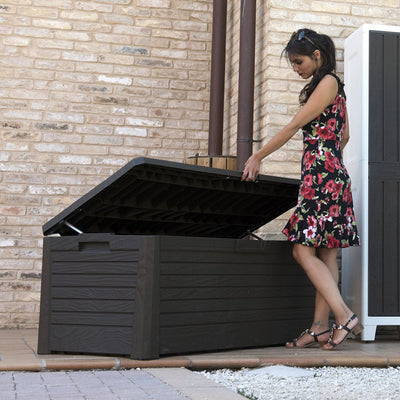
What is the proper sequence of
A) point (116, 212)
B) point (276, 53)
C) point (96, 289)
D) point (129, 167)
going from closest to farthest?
point (129, 167) → point (96, 289) → point (116, 212) → point (276, 53)

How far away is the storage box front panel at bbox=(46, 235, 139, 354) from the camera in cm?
337

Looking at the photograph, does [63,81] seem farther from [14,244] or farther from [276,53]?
[276,53]

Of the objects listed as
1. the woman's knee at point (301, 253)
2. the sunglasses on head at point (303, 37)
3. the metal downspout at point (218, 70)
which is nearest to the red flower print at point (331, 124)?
the sunglasses on head at point (303, 37)

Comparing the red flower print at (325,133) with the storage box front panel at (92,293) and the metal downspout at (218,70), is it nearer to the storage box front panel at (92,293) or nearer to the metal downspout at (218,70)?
the storage box front panel at (92,293)

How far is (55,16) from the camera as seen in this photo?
5.47 m

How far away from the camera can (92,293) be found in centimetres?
345

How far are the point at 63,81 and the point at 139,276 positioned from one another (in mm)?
2537

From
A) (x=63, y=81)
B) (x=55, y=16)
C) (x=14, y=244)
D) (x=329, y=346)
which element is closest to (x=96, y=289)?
(x=329, y=346)

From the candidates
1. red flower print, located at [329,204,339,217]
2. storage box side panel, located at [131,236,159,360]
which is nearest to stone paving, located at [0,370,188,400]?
storage box side panel, located at [131,236,159,360]

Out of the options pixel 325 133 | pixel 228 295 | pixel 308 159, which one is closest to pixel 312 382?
pixel 228 295

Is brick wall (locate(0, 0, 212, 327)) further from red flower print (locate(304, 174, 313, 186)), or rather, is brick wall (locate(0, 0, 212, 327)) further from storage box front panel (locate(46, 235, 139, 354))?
red flower print (locate(304, 174, 313, 186))

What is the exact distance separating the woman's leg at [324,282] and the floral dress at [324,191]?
0.07 m

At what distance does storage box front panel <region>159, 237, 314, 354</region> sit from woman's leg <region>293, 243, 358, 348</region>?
0.58ft

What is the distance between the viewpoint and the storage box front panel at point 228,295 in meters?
3.42
